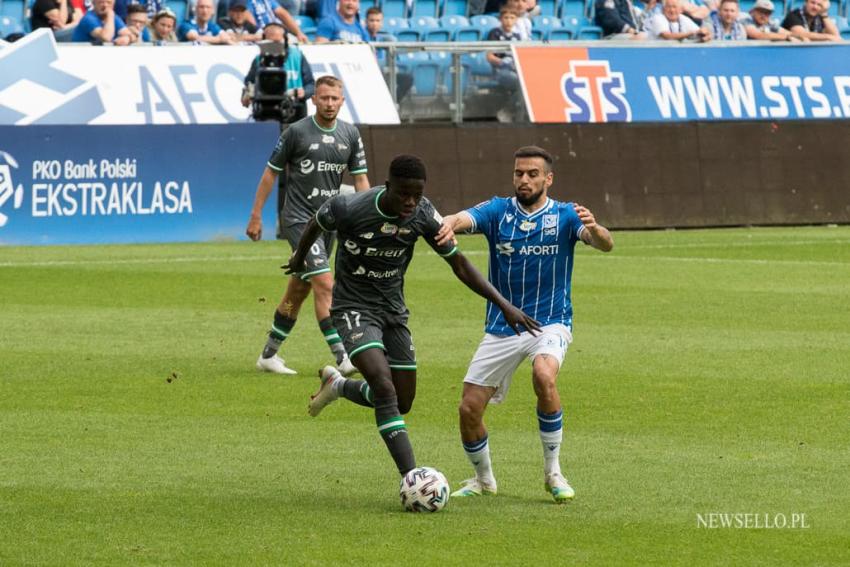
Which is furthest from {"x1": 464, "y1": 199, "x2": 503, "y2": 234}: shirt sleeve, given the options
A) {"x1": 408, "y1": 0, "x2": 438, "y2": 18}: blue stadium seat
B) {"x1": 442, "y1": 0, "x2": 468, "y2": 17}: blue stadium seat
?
{"x1": 442, "y1": 0, "x2": 468, "y2": 17}: blue stadium seat

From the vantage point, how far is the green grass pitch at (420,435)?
7.73 m

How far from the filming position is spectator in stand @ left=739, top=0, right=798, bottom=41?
3097 centimetres

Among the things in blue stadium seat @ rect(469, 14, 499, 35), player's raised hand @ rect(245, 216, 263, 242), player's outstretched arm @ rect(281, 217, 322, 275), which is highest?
player's outstretched arm @ rect(281, 217, 322, 275)

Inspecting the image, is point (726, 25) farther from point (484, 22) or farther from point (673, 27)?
point (484, 22)

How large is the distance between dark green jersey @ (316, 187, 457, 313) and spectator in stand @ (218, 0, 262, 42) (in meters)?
18.7

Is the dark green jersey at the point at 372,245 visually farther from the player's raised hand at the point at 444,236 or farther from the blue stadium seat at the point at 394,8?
the blue stadium seat at the point at 394,8

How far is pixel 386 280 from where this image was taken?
9.04 metres

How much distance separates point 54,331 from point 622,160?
44.3 feet

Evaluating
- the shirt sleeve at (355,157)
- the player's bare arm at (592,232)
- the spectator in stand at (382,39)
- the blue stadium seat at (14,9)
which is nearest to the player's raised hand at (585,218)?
the player's bare arm at (592,232)

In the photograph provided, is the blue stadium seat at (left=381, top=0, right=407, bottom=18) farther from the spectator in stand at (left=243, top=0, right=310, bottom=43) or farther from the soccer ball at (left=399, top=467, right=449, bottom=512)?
the soccer ball at (left=399, top=467, right=449, bottom=512)

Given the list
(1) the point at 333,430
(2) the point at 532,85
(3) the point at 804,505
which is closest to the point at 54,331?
(1) the point at 333,430

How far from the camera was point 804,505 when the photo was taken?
332 inches

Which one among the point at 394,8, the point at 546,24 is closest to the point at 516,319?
the point at 394,8

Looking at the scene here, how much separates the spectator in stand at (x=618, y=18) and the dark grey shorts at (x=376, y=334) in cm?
2206
